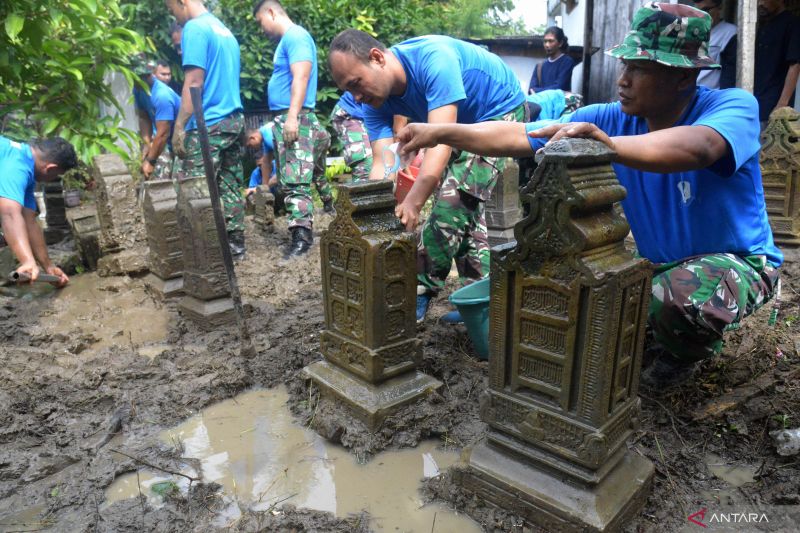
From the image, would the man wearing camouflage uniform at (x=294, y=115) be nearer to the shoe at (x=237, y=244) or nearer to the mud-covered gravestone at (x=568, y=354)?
the shoe at (x=237, y=244)

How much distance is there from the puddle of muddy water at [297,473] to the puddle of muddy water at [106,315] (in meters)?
1.14

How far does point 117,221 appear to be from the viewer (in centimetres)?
469

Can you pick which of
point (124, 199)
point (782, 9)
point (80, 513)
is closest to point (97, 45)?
point (124, 199)

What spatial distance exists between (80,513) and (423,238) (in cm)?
202

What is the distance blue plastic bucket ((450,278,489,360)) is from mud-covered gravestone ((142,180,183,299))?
2418 millimetres

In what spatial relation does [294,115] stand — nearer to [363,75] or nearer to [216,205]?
[216,205]

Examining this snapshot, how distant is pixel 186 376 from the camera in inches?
112

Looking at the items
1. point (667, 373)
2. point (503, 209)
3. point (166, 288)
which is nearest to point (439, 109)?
point (667, 373)

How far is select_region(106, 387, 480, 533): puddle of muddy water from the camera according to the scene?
186 centimetres

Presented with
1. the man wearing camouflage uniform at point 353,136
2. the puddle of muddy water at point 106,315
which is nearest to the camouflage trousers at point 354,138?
the man wearing camouflage uniform at point 353,136

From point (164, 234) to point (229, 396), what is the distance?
1.86 m

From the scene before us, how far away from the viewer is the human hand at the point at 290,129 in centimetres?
481

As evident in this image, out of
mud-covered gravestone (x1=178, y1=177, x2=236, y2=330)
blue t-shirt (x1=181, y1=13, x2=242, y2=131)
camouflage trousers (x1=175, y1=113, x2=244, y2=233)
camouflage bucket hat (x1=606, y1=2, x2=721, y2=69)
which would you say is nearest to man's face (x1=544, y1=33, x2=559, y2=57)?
blue t-shirt (x1=181, y1=13, x2=242, y2=131)

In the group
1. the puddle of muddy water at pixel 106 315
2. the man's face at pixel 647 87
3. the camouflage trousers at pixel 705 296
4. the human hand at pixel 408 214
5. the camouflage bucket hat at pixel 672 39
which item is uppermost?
the camouflage bucket hat at pixel 672 39
